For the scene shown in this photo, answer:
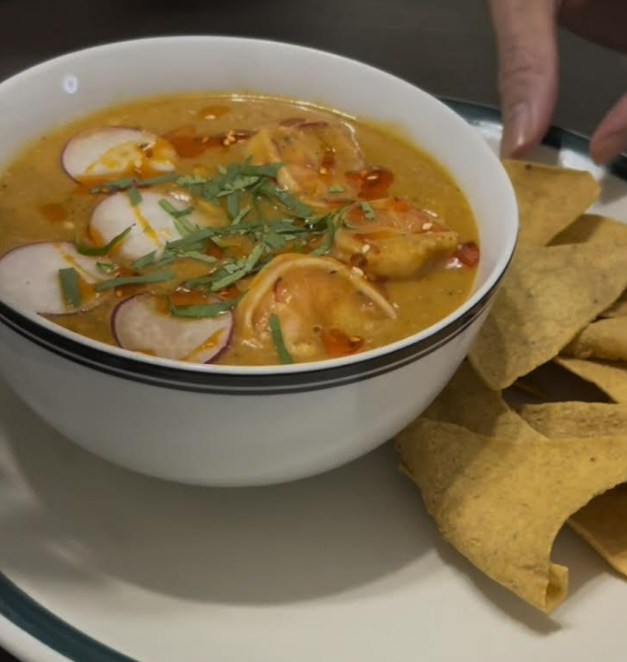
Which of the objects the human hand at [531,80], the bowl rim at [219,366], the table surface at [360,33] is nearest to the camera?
the bowl rim at [219,366]

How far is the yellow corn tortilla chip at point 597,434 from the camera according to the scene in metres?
1.22

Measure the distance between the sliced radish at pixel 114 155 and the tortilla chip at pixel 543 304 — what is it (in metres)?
0.58

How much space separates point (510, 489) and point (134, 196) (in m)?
0.68

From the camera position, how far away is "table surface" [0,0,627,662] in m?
2.56

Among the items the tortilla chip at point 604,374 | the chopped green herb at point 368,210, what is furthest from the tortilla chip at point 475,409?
the chopped green herb at point 368,210

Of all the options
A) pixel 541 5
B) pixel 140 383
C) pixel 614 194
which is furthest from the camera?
pixel 541 5

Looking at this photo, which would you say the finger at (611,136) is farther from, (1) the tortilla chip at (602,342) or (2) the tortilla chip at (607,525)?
(2) the tortilla chip at (607,525)

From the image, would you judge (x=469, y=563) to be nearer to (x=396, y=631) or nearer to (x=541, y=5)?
(x=396, y=631)

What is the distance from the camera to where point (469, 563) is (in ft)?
3.99

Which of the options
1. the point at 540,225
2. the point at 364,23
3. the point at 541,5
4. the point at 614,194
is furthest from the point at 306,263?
the point at 364,23

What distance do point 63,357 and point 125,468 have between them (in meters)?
0.29

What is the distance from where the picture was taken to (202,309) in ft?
3.97

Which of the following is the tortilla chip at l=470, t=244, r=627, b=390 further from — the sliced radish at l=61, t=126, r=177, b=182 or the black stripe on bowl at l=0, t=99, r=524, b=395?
the sliced radish at l=61, t=126, r=177, b=182

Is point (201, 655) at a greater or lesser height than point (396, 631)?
greater
